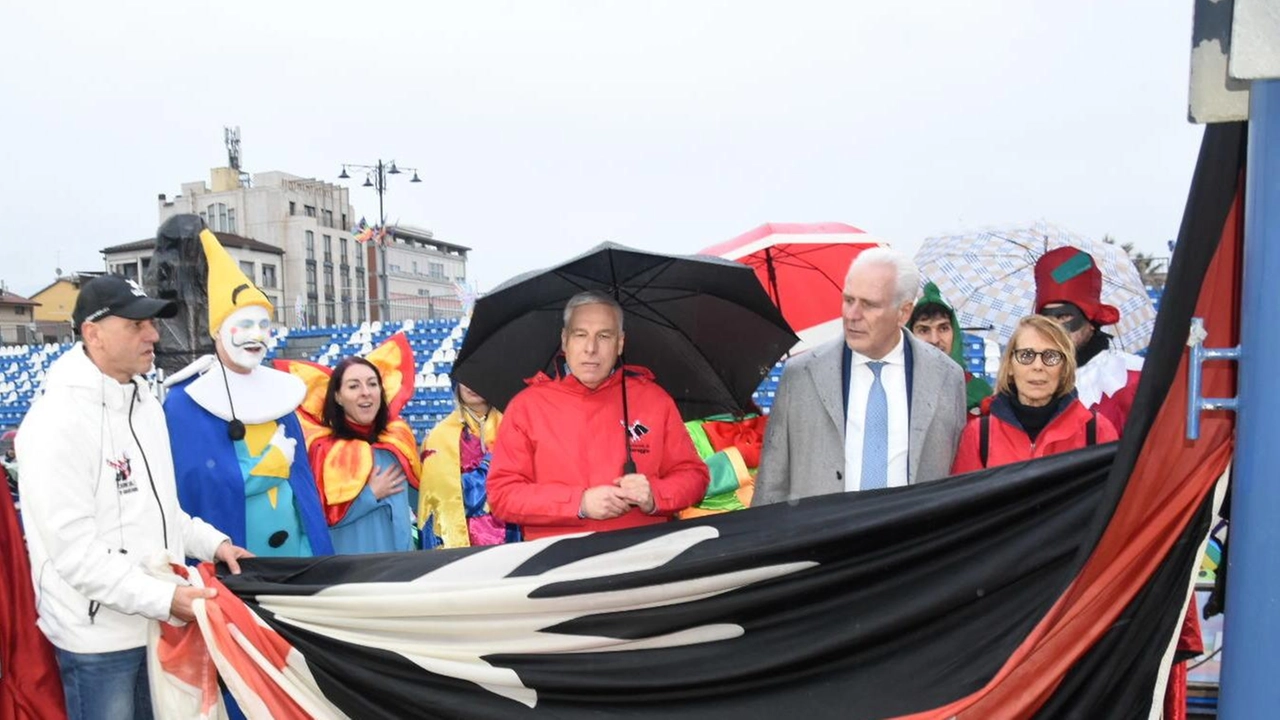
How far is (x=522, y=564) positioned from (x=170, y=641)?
3.42 feet

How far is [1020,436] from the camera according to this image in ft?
8.84

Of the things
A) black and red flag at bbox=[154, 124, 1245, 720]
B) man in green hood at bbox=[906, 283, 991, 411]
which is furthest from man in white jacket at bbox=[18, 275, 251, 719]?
man in green hood at bbox=[906, 283, 991, 411]

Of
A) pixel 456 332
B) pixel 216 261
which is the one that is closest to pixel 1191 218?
pixel 216 261

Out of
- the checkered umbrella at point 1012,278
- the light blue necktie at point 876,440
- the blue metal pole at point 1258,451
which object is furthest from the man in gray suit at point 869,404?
the checkered umbrella at point 1012,278

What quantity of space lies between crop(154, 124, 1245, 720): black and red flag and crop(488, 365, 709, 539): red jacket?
339 mm

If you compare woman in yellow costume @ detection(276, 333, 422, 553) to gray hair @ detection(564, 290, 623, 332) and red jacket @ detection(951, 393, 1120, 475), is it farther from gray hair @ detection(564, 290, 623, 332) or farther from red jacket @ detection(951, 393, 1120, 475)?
red jacket @ detection(951, 393, 1120, 475)

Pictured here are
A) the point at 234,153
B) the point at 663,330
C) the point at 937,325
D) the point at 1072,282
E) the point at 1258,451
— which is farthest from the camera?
the point at 234,153

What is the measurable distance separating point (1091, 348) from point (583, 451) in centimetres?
224

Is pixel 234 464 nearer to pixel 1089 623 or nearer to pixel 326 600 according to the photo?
pixel 326 600

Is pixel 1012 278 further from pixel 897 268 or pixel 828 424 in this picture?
pixel 828 424

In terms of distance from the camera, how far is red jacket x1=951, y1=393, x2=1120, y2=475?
2.64m

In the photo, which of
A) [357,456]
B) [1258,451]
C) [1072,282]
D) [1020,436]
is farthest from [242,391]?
[1072,282]

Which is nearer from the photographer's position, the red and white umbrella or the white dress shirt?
the white dress shirt

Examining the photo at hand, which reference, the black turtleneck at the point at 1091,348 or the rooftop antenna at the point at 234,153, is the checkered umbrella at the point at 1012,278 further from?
the rooftop antenna at the point at 234,153
